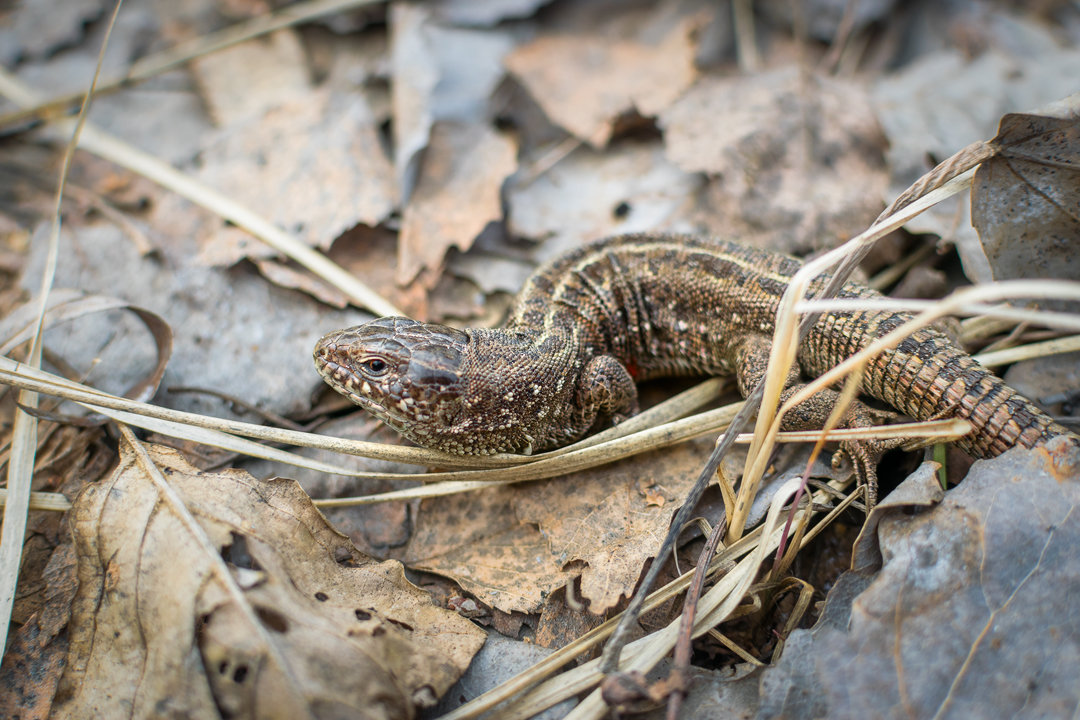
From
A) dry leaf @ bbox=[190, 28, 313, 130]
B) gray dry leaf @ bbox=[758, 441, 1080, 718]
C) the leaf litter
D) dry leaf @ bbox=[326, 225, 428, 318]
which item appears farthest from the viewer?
dry leaf @ bbox=[190, 28, 313, 130]

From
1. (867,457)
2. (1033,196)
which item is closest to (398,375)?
(867,457)

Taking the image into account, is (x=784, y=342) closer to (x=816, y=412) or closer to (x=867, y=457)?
(x=867, y=457)

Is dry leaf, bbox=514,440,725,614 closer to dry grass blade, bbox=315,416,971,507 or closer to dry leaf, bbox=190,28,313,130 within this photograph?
dry grass blade, bbox=315,416,971,507

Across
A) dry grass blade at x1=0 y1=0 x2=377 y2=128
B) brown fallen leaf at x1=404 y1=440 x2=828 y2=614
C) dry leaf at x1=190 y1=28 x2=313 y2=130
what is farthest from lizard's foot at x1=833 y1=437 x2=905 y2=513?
dry grass blade at x1=0 y1=0 x2=377 y2=128

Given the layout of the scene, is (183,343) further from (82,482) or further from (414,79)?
(414,79)

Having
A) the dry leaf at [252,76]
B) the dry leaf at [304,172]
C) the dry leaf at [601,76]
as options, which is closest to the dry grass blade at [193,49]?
the dry leaf at [252,76]

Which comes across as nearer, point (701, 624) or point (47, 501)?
point (701, 624)

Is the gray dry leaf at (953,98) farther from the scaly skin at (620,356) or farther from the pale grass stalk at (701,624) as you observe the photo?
the pale grass stalk at (701,624)

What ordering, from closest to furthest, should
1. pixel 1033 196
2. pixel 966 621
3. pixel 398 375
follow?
1. pixel 966 621
2. pixel 1033 196
3. pixel 398 375
